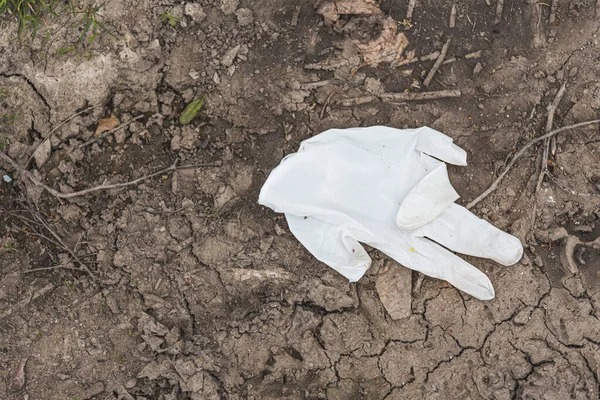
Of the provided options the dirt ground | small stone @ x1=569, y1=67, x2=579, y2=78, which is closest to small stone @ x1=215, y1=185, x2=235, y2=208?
the dirt ground

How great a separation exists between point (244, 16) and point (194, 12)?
0.25m

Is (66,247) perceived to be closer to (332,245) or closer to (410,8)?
(332,245)

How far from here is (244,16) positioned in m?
2.61

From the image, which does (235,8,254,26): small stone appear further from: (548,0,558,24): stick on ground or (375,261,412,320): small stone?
(548,0,558,24): stick on ground

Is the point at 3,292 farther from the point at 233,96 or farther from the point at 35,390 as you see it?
the point at 233,96

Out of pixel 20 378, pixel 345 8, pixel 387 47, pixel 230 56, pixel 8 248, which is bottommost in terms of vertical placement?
pixel 20 378

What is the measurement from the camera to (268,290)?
2592 mm

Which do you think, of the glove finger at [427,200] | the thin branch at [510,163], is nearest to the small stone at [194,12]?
the glove finger at [427,200]

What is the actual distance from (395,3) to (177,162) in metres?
1.37

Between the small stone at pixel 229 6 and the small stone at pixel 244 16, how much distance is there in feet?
0.09

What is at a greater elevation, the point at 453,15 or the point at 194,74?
the point at 453,15

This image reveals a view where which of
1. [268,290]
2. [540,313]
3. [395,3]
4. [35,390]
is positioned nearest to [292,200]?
[268,290]

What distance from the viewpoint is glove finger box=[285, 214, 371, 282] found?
2.52 m

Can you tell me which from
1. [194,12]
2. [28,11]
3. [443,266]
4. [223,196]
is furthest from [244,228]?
[28,11]
